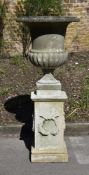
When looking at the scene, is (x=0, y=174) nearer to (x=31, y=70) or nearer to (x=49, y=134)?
(x=49, y=134)

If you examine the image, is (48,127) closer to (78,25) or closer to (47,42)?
(47,42)

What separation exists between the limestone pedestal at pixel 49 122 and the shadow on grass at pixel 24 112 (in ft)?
2.04

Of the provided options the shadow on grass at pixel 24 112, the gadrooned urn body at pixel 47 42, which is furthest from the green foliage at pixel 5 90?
the gadrooned urn body at pixel 47 42

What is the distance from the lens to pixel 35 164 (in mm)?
6242

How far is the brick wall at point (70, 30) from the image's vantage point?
32.4 ft

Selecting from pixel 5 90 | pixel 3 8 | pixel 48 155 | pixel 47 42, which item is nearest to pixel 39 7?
pixel 3 8

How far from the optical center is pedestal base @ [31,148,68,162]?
626 centimetres

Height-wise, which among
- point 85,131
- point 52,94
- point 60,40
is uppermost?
point 60,40

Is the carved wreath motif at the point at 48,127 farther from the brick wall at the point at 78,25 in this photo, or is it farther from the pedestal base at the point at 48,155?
the brick wall at the point at 78,25

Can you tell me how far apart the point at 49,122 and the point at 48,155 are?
387mm

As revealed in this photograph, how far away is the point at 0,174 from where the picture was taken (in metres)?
5.96

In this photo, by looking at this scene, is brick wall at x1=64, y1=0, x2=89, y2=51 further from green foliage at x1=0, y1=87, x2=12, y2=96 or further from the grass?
green foliage at x1=0, y1=87, x2=12, y2=96

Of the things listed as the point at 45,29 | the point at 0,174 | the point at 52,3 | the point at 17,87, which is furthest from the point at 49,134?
the point at 52,3

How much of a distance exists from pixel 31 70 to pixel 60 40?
304 cm
